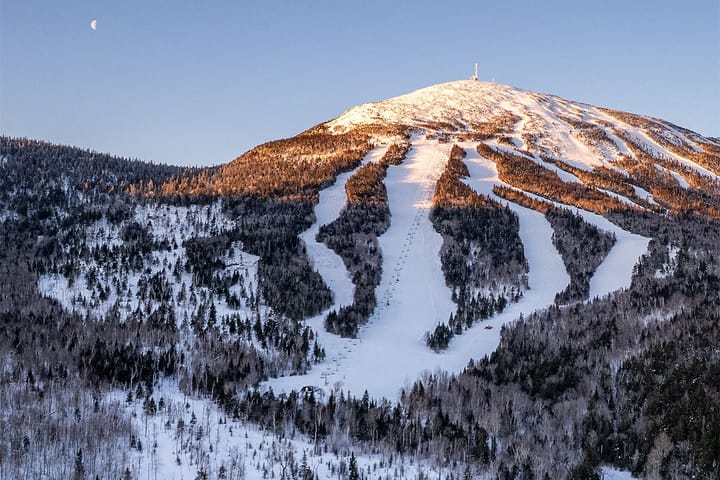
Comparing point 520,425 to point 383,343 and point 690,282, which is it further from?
point 690,282

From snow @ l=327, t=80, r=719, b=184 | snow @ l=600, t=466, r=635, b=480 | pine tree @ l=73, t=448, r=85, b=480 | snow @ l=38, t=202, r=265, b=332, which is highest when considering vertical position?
snow @ l=327, t=80, r=719, b=184

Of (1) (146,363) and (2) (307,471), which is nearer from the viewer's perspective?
(2) (307,471)

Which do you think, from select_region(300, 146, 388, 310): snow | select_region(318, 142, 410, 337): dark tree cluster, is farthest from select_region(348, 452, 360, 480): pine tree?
select_region(300, 146, 388, 310): snow

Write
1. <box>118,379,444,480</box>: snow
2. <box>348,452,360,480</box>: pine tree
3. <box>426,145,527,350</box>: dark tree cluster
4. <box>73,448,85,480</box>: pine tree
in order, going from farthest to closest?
1. <box>426,145,527,350</box>: dark tree cluster
2. <box>348,452,360,480</box>: pine tree
3. <box>118,379,444,480</box>: snow
4. <box>73,448,85,480</box>: pine tree

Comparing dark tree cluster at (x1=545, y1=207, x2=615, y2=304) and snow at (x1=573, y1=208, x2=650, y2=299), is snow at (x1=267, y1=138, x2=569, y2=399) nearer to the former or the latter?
dark tree cluster at (x1=545, y1=207, x2=615, y2=304)

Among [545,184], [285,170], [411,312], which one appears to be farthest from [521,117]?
[411,312]

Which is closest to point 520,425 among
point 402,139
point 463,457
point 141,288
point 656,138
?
point 463,457

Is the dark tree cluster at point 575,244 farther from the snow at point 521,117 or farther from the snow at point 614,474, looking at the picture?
the snow at point 521,117

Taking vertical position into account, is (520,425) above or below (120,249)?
below
